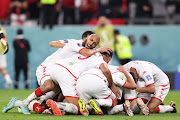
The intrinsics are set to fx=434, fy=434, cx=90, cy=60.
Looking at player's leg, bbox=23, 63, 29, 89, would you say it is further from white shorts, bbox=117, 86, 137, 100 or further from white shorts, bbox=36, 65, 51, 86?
white shorts, bbox=117, 86, 137, 100

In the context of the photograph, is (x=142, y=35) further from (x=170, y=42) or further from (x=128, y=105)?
(x=128, y=105)

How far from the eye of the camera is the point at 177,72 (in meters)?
15.8

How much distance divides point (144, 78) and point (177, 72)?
Answer: 820 centimetres

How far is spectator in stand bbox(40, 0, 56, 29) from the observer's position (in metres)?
16.0

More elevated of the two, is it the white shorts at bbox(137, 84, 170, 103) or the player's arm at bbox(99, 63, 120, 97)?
the player's arm at bbox(99, 63, 120, 97)

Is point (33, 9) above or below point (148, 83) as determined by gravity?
above

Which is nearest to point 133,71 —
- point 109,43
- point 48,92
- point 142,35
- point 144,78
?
point 144,78

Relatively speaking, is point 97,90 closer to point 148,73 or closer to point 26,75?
point 148,73

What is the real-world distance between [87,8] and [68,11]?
0.80 meters

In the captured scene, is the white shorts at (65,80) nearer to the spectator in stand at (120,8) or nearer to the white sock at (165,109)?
the white sock at (165,109)

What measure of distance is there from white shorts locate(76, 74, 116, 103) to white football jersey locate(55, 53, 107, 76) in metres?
0.30

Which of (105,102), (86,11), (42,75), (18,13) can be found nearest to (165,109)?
(105,102)

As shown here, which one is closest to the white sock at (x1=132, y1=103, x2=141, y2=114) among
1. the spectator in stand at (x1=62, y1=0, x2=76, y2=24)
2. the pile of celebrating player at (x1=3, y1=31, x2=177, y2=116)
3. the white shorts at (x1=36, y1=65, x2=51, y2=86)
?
the pile of celebrating player at (x1=3, y1=31, x2=177, y2=116)

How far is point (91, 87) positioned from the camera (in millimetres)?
7211
